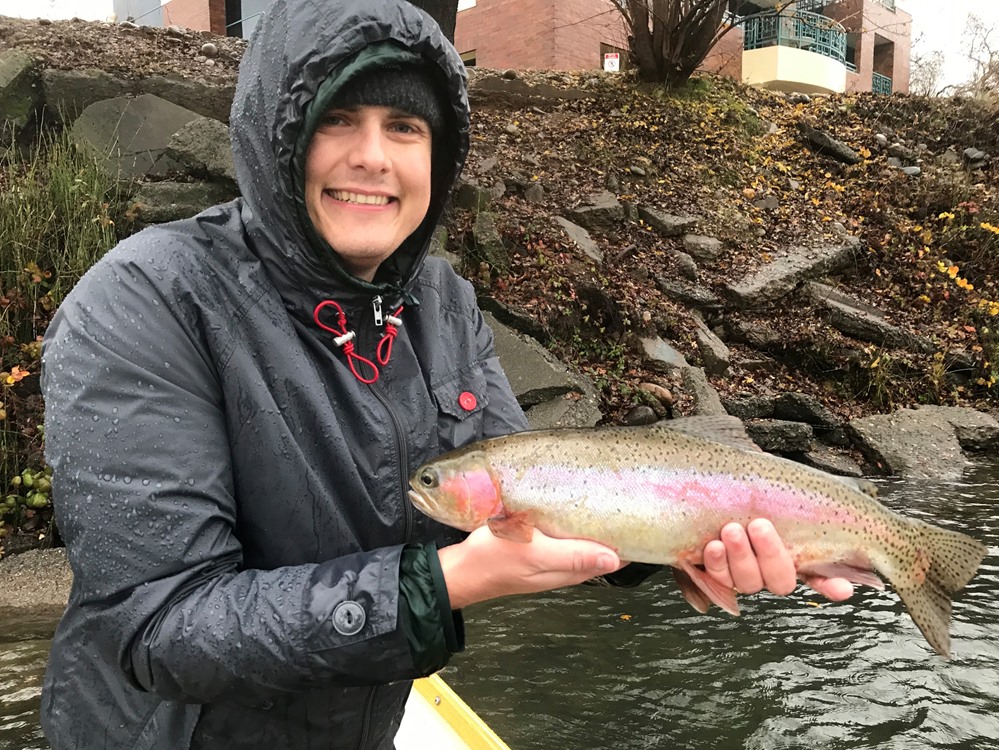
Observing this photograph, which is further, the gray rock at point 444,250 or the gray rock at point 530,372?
the gray rock at point 444,250

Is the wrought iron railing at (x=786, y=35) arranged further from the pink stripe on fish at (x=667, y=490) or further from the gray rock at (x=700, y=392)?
the pink stripe on fish at (x=667, y=490)

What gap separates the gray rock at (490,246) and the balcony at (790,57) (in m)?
19.4

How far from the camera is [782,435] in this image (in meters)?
8.69

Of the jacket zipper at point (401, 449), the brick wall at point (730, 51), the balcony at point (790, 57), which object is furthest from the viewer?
the balcony at point (790, 57)

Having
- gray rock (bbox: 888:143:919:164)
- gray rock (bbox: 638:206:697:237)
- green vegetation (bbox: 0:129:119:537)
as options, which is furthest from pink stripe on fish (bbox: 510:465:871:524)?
gray rock (bbox: 888:143:919:164)

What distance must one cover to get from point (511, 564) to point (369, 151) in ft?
3.68

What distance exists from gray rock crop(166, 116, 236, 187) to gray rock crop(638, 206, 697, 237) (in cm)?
594

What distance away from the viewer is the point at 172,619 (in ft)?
5.05

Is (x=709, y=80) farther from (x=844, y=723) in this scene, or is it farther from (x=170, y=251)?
(x=170, y=251)

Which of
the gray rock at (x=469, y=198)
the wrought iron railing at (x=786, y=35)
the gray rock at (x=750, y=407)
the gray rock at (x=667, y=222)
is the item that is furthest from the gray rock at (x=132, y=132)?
the wrought iron railing at (x=786, y=35)

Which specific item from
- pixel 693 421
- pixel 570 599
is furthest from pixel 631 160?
pixel 693 421

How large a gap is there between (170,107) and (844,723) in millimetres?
8540

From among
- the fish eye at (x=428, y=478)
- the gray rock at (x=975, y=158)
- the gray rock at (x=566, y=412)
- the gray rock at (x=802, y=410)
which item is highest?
the gray rock at (x=975, y=158)

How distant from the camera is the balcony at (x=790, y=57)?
84.7 feet
